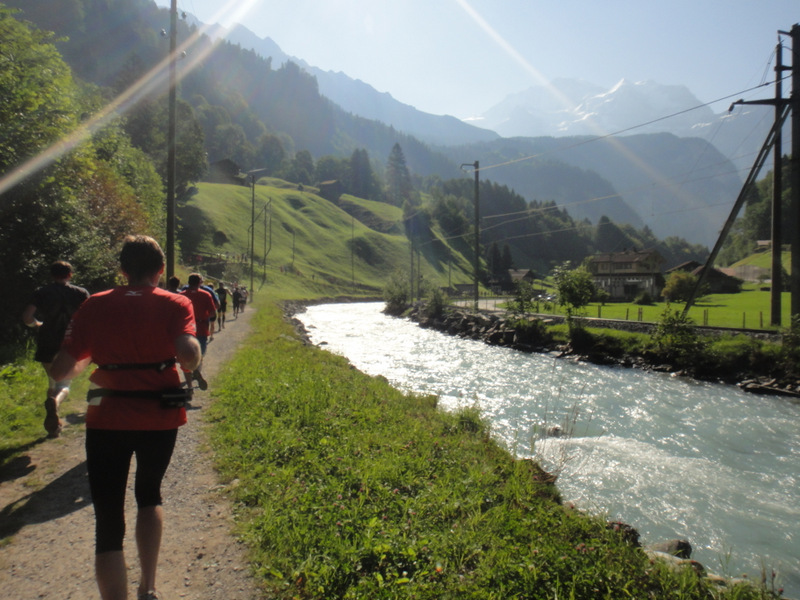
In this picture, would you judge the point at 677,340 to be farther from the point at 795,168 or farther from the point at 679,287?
the point at 679,287

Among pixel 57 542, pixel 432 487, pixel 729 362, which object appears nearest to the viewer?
pixel 57 542

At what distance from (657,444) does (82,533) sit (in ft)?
46.0

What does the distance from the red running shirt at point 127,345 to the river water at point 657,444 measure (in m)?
→ 6.47

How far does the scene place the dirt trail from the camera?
3906 millimetres

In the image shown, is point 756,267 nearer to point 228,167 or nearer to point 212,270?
point 212,270

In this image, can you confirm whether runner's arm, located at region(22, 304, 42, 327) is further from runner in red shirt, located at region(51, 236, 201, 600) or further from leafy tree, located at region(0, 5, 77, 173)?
leafy tree, located at region(0, 5, 77, 173)

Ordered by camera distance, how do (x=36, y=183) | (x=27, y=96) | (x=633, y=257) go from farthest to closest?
(x=633, y=257)
(x=36, y=183)
(x=27, y=96)

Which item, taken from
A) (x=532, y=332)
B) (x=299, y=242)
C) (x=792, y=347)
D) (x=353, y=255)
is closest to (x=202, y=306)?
(x=792, y=347)

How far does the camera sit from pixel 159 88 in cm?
9581

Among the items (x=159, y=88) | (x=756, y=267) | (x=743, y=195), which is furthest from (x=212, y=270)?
(x=756, y=267)

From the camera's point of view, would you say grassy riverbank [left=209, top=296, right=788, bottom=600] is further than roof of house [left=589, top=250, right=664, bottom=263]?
No

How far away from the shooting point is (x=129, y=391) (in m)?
3.14

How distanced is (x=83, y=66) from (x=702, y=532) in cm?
23237

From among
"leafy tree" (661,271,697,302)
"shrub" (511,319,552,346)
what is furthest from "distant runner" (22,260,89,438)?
"leafy tree" (661,271,697,302)
